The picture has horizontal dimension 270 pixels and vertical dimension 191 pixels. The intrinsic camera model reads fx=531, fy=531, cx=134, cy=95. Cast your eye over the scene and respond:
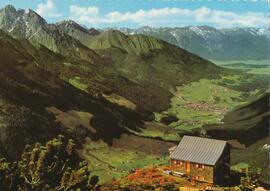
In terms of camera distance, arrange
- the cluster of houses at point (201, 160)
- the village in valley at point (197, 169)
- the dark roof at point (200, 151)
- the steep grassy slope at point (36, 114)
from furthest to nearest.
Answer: the steep grassy slope at point (36, 114), the dark roof at point (200, 151), the cluster of houses at point (201, 160), the village in valley at point (197, 169)

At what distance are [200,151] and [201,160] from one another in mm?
1905

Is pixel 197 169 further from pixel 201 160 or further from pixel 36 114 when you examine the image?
pixel 36 114

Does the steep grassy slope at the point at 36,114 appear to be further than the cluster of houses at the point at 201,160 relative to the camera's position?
Yes

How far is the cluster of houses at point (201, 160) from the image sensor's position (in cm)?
9706

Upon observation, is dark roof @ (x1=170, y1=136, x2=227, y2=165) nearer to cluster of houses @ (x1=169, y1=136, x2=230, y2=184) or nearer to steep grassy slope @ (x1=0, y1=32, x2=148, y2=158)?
cluster of houses @ (x1=169, y1=136, x2=230, y2=184)

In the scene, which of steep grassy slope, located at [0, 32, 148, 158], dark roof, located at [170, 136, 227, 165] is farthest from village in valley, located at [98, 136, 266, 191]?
steep grassy slope, located at [0, 32, 148, 158]

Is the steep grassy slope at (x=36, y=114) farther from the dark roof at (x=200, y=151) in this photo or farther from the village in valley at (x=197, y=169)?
the dark roof at (x=200, y=151)

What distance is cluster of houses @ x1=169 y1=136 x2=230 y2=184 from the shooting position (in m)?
97.1

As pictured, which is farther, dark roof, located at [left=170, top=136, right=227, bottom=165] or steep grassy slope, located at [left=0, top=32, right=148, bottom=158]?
steep grassy slope, located at [left=0, top=32, right=148, bottom=158]

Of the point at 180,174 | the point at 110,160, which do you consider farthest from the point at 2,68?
the point at 180,174

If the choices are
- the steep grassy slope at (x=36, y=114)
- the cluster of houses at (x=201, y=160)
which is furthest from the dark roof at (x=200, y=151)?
the steep grassy slope at (x=36, y=114)

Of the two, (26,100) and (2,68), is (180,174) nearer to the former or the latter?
(26,100)

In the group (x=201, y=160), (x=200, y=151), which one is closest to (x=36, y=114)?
(x=200, y=151)

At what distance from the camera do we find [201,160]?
97.6m
